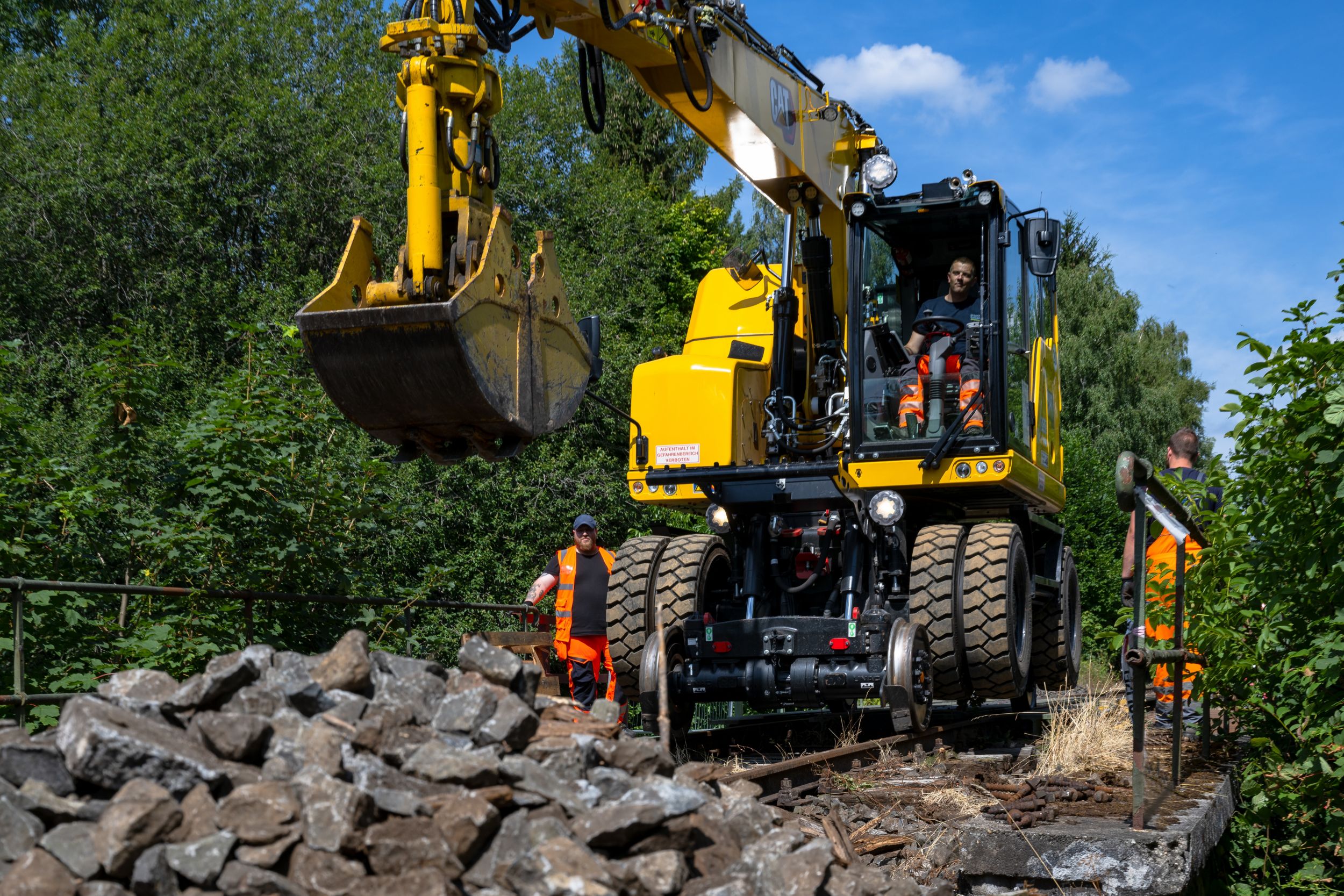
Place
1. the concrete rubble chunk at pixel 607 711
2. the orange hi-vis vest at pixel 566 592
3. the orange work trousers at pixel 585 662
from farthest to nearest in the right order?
the orange hi-vis vest at pixel 566 592
the orange work trousers at pixel 585 662
the concrete rubble chunk at pixel 607 711

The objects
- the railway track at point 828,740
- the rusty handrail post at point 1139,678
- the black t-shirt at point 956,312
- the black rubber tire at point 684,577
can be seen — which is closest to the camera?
the rusty handrail post at point 1139,678

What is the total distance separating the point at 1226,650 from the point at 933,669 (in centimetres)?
224

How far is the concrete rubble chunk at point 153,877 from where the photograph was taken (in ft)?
10.4

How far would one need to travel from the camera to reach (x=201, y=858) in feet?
10.6

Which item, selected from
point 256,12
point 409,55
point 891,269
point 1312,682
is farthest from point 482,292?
point 256,12

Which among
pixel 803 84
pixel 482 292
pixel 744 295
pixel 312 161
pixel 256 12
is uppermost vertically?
pixel 256 12

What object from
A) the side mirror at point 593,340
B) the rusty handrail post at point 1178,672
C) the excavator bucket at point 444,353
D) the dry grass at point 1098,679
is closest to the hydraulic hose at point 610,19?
the side mirror at point 593,340

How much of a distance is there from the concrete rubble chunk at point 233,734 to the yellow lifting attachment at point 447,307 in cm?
188

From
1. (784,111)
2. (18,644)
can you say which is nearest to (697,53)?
(784,111)

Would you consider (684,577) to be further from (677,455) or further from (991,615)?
(991,615)

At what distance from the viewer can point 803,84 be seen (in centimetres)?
996

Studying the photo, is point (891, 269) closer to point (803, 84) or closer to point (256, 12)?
point (803, 84)

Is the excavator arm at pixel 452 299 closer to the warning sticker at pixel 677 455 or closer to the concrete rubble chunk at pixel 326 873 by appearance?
the concrete rubble chunk at pixel 326 873

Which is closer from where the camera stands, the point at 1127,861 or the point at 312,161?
the point at 1127,861
